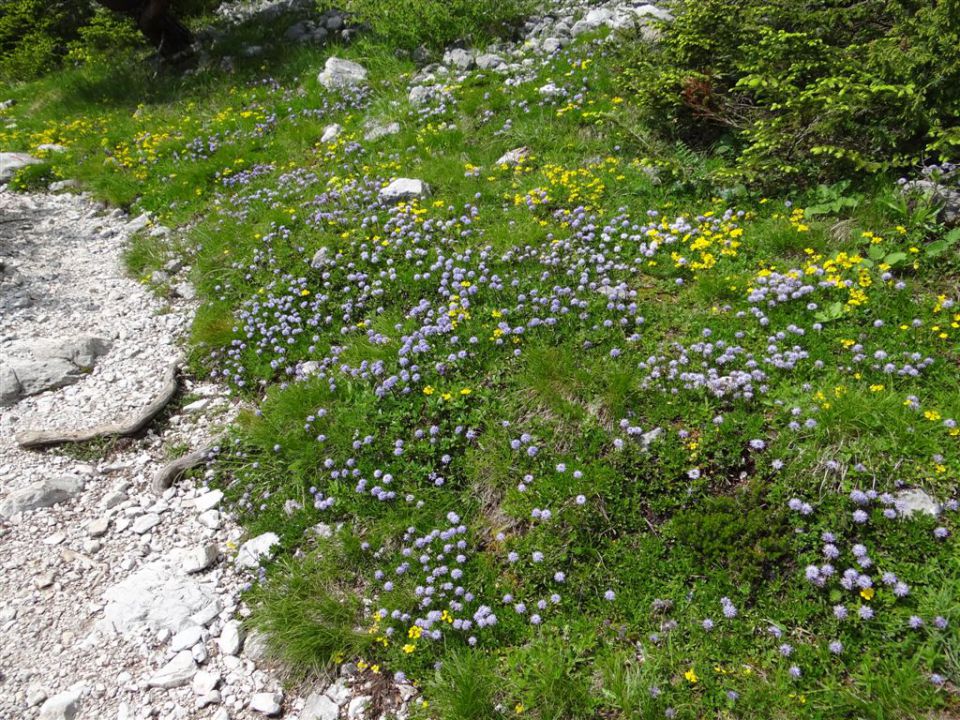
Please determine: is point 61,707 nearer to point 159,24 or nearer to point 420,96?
point 420,96

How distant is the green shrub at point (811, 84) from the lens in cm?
571

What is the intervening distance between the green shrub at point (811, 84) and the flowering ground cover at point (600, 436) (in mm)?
441

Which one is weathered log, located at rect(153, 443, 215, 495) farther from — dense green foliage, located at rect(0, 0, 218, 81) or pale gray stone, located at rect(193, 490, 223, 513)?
dense green foliage, located at rect(0, 0, 218, 81)

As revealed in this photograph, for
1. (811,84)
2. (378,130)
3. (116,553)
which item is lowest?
(116,553)

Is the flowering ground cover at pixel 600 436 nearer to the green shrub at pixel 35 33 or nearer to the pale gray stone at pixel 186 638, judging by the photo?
the pale gray stone at pixel 186 638

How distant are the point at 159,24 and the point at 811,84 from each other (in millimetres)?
15047

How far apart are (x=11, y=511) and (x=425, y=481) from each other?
12.6 feet

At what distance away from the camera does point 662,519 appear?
Answer: 4535 mm

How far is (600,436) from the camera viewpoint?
16.3 feet

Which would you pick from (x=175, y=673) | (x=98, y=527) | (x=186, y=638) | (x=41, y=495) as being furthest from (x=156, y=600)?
(x=41, y=495)

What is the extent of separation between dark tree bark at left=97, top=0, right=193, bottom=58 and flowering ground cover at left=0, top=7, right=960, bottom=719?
32.4 ft

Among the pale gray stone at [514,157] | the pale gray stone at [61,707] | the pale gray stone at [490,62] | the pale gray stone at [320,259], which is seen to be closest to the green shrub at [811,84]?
the pale gray stone at [514,157]

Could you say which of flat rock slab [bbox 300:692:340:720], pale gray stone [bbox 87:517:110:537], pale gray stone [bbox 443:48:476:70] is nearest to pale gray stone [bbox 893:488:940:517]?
flat rock slab [bbox 300:692:340:720]

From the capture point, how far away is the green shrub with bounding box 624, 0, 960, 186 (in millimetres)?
5711
